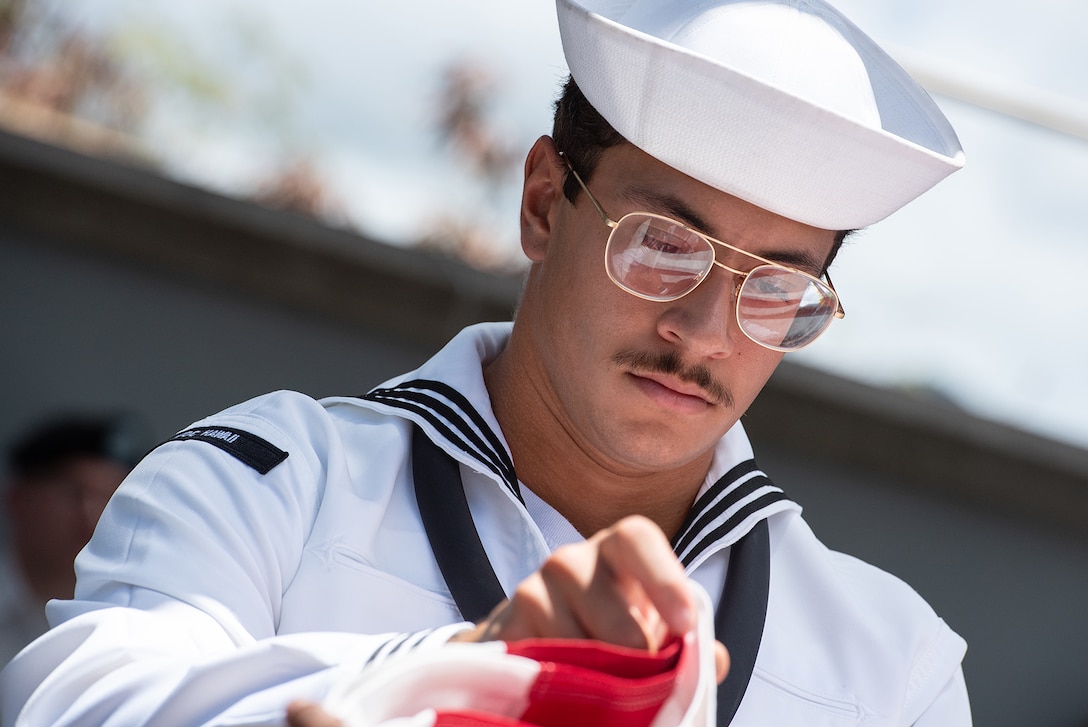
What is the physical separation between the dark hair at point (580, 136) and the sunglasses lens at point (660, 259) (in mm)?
163

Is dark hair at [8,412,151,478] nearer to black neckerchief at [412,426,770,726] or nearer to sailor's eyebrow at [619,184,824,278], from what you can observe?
black neckerchief at [412,426,770,726]

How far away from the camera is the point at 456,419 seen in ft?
5.82

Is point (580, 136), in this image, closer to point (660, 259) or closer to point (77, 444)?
point (660, 259)

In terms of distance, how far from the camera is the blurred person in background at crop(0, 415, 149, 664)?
3.77 m

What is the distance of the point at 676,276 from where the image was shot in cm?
167

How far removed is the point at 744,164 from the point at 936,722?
2.67 feet

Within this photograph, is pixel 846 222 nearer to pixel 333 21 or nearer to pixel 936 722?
pixel 936 722

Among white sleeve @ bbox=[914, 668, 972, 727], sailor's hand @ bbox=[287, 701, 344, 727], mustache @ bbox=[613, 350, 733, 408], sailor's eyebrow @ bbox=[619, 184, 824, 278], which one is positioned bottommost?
white sleeve @ bbox=[914, 668, 972, 727]

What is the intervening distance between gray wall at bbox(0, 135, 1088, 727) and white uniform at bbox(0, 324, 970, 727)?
73.9 inches

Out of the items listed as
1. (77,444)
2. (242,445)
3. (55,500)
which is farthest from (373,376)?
(242,445)

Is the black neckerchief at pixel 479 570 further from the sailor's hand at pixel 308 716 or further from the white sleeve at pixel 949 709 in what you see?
the sailor's hand at pixel 308 716

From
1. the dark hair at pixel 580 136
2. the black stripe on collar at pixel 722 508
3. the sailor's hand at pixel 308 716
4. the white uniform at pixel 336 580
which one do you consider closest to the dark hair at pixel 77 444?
the white uniform at pixel 336 580

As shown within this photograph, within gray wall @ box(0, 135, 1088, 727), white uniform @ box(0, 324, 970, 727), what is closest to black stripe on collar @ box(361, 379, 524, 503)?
white uniform @ box(0, 324, 970, 727)

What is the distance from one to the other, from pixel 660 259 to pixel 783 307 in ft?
0.59
